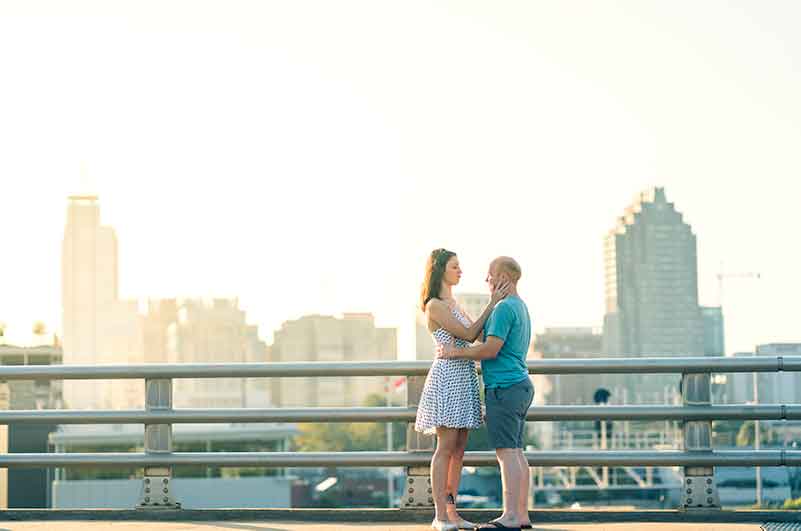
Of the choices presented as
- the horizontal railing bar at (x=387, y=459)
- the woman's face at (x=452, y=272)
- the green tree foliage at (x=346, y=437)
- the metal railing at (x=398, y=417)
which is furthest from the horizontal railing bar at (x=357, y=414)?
the green tree foliage at (x=346, y=437)

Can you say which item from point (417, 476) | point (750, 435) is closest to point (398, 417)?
point (417, 476)

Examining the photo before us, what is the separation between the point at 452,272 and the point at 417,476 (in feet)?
5.63

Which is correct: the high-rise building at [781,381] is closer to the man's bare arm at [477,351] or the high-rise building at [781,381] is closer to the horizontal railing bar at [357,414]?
the horizontal railing bar at [357,414]

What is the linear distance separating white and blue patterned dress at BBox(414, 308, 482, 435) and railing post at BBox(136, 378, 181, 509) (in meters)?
2.12

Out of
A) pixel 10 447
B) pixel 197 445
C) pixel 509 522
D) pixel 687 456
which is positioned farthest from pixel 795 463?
pixel 197 445

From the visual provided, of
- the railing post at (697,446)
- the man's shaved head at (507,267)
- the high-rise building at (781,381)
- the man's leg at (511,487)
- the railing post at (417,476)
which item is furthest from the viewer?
the high-rise building at (781,381)

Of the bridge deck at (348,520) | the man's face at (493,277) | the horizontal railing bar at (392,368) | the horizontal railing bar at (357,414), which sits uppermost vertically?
the man's face at (493,277)

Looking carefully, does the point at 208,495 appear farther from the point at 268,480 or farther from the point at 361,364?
the point at 361,364

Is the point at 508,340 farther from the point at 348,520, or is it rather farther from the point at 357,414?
the point at 348,520

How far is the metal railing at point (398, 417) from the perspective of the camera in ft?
37.1

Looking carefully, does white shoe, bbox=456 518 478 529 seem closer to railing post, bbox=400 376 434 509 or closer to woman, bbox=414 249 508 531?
woman, bbox=414 249 508 531

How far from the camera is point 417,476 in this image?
38.1ft

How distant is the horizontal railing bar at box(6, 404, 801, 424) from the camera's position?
37.1ft

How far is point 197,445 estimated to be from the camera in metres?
123
